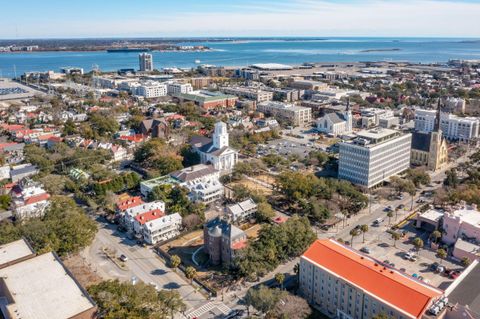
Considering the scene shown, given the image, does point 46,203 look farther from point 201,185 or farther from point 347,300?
point 347,300

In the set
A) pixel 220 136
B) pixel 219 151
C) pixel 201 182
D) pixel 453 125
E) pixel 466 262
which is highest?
pixel 220 136

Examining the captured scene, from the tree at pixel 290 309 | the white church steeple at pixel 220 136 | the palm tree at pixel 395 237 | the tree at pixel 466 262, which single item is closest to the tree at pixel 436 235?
the palm tree at pixel 395 237

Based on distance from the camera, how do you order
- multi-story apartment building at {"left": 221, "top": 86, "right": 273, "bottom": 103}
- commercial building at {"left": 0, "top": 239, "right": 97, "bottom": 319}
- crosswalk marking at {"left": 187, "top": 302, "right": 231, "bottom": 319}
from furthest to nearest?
1. multi-story apartment building at {"left": 221, "top": 86, "right": 273, "bottom": 103}
2. crosswalk marking at {"left": 187, "top": 302, "right": 231, "bottom": 319}
3. commercial building at {"left": 0, "top": 239, "right": 97, "bottom": 319}

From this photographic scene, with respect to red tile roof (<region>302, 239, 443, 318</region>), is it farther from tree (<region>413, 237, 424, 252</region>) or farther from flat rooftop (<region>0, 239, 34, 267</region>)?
flat rooftop (<region>0, 239, 34, 267</region>)

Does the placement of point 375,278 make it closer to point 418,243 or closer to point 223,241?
point 418,243

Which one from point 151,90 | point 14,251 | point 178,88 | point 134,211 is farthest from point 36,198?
point 178,88

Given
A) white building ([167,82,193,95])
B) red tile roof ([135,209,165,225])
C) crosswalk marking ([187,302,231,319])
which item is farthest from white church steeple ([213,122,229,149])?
white building ([167,82,193,95])
